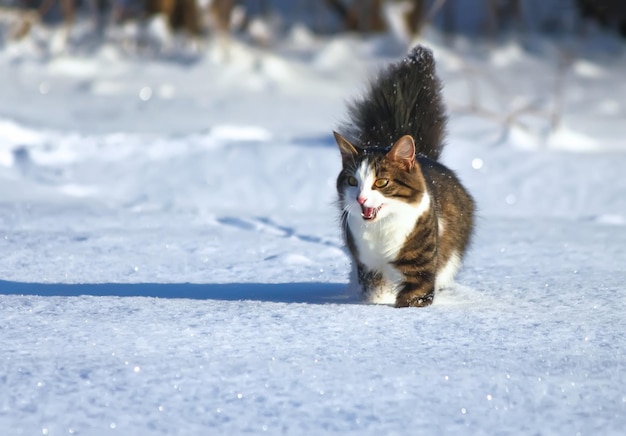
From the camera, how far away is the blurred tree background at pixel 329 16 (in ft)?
38.6

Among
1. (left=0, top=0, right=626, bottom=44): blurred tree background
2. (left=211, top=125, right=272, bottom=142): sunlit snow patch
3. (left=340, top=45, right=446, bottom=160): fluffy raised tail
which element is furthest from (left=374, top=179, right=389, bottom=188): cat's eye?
(left=0, top=0, right=626, bottom=44): blurred tree background

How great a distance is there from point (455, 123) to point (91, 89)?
344 centimetres

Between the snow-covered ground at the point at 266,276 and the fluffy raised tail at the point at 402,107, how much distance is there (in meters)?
0.58

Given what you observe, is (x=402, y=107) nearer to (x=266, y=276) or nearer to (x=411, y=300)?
(x=266, y=276)

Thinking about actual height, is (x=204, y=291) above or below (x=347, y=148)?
below

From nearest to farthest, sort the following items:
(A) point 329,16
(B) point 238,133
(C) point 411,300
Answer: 1. (C) point 411,300
2. (B) point 238,133
3. (A) point 329,16

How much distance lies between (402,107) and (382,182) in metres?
0.82

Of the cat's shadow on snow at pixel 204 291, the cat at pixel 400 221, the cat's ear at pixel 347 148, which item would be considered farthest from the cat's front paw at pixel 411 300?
the cat's ear at pixel 347 148

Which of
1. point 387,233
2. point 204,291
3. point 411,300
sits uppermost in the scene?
point 387,233

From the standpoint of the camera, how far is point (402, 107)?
154 inches

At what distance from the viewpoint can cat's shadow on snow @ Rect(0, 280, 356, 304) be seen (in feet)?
11.3

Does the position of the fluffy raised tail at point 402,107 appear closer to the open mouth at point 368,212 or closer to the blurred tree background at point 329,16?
the open mouth at point 368,212

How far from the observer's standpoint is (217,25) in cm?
1123

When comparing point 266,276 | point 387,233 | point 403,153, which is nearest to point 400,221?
point 387,233
